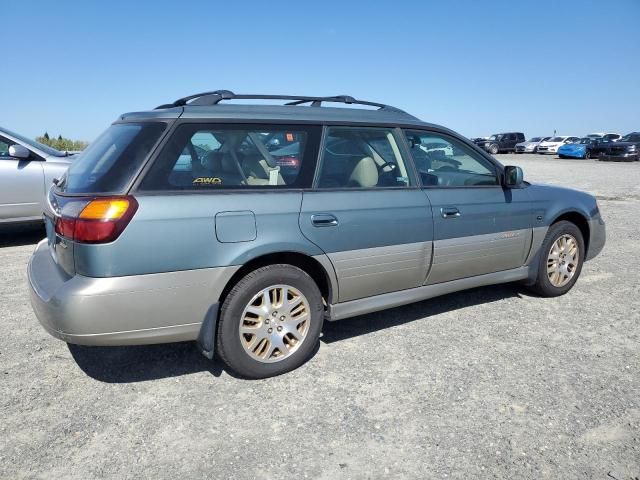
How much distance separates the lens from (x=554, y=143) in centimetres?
3634

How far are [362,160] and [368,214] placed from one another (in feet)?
1.45

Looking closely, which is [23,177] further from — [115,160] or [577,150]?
[577,150]

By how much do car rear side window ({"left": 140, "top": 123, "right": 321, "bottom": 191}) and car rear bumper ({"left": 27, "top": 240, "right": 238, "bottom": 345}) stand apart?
1.71ft

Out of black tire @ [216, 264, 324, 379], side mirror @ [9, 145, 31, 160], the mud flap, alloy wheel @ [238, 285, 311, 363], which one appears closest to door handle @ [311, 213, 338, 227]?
black tire @ [216, 264, 324, 379]

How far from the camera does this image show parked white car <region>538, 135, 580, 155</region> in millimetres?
35938

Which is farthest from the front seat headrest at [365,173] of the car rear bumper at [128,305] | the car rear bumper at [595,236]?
the car rear bumper at [595,236]

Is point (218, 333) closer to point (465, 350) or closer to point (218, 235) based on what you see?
point (218, 235)

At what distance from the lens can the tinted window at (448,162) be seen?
3912mm

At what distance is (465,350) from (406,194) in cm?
119

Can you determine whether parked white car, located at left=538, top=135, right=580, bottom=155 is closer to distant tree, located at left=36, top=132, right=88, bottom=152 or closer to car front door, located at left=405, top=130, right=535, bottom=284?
distant tree, located at left=36, top=132, right=88, bottom=152

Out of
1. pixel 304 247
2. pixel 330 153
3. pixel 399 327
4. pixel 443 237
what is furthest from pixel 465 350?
pixel 330 153

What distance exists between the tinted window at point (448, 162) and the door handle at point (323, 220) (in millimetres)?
980

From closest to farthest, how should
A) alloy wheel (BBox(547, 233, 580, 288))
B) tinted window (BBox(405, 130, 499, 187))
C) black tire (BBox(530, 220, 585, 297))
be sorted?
tinted window (BBox(405, 130, 499, 187)) < black tire (BBox(530, 220, 585, 297)) < alloy wheel (BBox(547, 233, 580, 288))

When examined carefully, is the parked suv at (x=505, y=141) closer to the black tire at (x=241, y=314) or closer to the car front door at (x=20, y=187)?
the car front door at (x=20, y=187)
